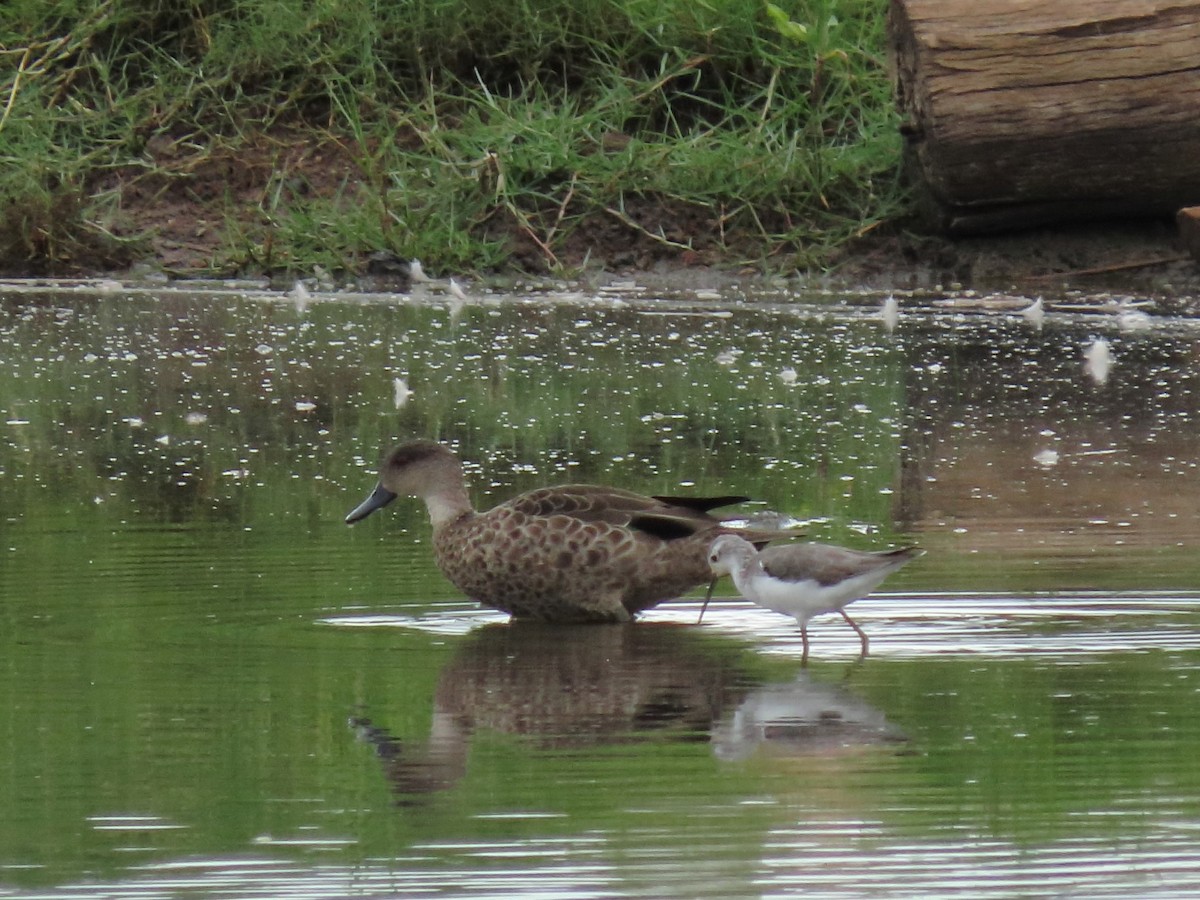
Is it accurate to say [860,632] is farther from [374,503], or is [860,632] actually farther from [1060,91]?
[1060,91]

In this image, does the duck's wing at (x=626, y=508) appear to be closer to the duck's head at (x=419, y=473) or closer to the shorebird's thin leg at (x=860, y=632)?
the duck's head at (x=419, y=473)

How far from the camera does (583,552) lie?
586 centimetres

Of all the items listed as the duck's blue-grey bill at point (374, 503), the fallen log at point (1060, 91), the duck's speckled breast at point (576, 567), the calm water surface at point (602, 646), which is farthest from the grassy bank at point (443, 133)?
the duck's speckled breast at point (576, 567)

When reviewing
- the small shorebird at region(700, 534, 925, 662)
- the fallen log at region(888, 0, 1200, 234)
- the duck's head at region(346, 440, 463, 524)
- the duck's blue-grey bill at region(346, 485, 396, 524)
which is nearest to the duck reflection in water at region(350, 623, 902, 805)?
the small shorebird at region(700, 534, 925, 662)

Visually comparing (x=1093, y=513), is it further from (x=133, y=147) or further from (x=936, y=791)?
(x=133, y=147)

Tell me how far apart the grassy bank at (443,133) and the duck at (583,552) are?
6801mm

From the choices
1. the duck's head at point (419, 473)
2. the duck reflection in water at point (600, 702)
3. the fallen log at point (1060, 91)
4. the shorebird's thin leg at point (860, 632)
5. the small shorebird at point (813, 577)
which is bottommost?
the duck reflection in water at point (600, 702)

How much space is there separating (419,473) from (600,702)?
65.9 inches

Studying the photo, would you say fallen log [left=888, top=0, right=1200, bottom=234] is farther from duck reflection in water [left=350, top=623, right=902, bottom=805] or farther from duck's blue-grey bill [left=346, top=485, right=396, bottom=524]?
duck reflection in water [left=350, top=623, right=902, bottom=805]

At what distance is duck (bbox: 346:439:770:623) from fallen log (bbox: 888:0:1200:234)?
5798 mm

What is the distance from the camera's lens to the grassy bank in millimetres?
12969

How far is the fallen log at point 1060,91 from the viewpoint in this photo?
444 inches

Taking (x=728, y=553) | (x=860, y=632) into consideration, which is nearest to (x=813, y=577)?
(x=860, y=632)

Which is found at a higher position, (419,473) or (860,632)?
(419,473)
